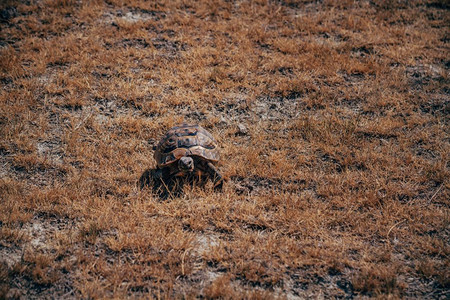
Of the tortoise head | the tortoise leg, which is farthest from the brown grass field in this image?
Result: the tortoise head

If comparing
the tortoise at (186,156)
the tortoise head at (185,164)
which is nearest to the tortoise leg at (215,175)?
the tortoise at (186,156)

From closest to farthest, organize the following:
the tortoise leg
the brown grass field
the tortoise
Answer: the brown grass field < the tortoise < the tortoise leg

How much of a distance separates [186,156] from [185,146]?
0.58ft

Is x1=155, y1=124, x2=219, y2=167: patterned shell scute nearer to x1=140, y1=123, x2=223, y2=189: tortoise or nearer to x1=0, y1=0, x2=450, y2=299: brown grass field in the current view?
x1=140, y1=123, x2=223, y2=189: tortoise

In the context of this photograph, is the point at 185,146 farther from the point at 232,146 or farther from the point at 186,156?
the point at 232,146

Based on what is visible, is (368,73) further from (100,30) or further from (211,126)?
(100,30)

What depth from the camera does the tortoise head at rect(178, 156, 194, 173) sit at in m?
5.45

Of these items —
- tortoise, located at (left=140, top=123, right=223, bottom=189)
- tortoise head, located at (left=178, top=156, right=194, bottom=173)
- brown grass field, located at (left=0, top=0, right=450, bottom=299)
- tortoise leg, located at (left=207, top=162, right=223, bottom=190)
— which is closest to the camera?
brown grass field, located at (left=0, top=0, right=450, bottom=299)

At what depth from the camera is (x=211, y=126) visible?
23.8 ft

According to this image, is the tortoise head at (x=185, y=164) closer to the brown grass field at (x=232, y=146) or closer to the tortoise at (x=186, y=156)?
the tortoise at (x=186, y=156)

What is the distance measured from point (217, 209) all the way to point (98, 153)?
237cm

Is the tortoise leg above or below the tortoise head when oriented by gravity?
below

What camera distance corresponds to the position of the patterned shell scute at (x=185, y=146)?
5675mm

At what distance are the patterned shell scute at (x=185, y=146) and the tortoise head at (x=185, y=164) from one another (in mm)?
146
